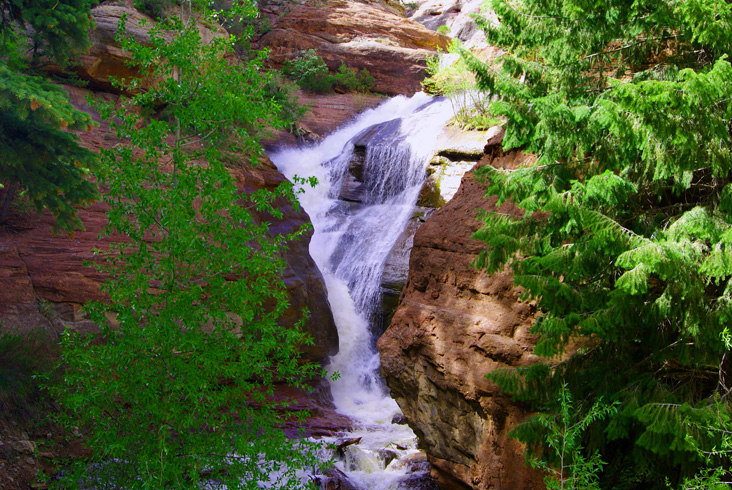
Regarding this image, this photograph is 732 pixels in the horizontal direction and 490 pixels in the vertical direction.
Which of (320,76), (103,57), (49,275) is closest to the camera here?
(49,275)

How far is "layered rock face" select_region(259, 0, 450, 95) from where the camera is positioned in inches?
1091

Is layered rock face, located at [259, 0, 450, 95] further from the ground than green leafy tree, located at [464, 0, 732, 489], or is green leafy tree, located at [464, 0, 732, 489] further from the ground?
layered rock face, located at [259, 0, 450, 95]

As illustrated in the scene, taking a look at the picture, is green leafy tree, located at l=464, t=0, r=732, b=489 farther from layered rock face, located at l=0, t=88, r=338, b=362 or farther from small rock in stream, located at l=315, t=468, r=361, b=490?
layered rock face, located at l=0, t=88, r=338, b=362

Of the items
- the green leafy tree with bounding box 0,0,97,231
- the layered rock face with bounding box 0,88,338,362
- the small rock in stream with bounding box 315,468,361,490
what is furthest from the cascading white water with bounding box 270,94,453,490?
the green leafy tree with bounding box 0,0,97,231

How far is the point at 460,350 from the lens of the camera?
7.19 m

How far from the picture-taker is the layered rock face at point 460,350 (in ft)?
22.2

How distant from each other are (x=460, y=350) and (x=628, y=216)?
8.49 ft

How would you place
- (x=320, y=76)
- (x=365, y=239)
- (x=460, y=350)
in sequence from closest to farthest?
1. (x=460, y=350)
2. (x=365, y=239)
3. (x=320, y=76)

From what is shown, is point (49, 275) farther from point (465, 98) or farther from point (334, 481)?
point (465, 98)

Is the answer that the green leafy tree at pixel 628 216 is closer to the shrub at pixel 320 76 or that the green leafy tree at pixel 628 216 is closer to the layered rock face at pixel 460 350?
the layered rock face at pixel 460 350

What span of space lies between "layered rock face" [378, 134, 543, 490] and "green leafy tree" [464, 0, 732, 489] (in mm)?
767

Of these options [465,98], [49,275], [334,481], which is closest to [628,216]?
[334,481]

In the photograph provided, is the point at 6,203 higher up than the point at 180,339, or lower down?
lower down

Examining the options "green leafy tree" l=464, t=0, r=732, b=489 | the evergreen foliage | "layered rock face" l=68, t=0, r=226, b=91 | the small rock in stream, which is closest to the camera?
"green leafy tree" l=464, t=0, r=732, b=489
